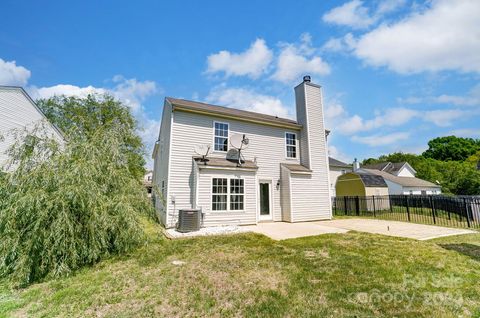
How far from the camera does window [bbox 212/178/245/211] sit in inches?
391

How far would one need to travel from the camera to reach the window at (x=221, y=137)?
11125mm

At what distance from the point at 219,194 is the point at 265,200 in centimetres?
297

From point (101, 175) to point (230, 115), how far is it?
23.0ft

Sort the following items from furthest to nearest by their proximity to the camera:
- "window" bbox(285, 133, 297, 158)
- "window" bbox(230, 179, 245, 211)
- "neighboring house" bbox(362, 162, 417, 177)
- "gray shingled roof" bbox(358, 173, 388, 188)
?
"neighboring house" bbox(362, 162, 417, 177)
"gray shingled roof" bbox(358, 173, 388, 188)
"window" bbox(285, 133, 297, 158)
"window" bbox(230, 179, 245, 211)

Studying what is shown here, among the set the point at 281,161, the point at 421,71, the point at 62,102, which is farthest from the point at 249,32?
the point at 62,102

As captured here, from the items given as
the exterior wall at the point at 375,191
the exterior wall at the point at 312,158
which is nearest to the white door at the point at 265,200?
the exterior wall at the point at 312,158

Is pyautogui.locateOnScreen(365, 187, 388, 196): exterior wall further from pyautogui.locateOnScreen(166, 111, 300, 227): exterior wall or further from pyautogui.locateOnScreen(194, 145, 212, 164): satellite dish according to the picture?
pyautogui.locateOnScreen(194, 145, 212, 164): satellite dish

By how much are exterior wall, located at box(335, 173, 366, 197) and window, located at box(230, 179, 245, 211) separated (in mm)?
12529

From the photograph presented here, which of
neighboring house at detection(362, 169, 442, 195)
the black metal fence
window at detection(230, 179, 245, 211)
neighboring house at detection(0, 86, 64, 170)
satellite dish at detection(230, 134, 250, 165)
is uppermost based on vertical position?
neighboring house at detection(0, 86, 64, 170)

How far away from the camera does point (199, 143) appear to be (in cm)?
1068

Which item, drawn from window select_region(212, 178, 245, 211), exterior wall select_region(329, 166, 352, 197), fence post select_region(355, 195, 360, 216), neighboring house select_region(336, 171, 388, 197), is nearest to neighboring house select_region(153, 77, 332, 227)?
window select_region(212, 178, 245, 211)

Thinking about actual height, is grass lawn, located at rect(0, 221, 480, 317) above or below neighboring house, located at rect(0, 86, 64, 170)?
below

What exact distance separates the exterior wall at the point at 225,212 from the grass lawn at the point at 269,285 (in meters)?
3.77

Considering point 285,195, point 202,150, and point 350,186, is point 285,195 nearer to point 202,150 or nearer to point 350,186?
point 202,150
